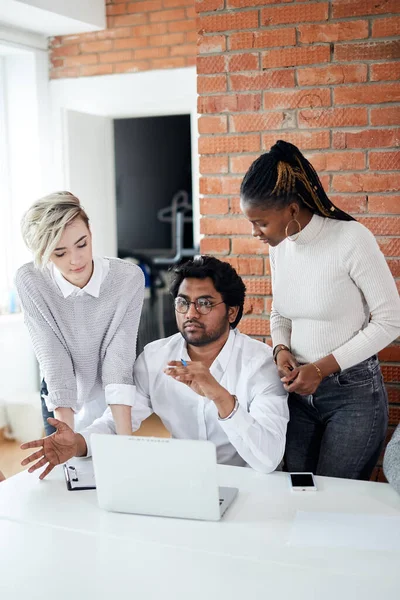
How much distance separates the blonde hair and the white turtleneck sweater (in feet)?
2.19

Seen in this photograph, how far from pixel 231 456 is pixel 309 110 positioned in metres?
1.36

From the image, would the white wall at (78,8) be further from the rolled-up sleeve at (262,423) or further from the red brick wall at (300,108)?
the rolled-up sleeve at (262,423)

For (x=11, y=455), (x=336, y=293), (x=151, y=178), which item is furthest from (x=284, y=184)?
(x=151, y=178)

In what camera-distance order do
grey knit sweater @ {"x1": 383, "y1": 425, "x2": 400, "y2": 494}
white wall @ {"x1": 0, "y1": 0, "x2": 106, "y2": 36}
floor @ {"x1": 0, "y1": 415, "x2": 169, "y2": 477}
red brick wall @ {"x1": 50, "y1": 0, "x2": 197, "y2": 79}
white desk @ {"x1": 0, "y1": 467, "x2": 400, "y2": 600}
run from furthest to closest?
red brick wall @ {"x1": 50, "y1": 0, "x2": 197, "y2": 79} < white wall @ {"x1": 0, "y1": 0, "x2": 106, "y2": 36} < floor @ {"x1": 0, "y1": 415, "x2": 169, "y2": 477} < grey knit sweater @ {"x1": 383, "y1": 425, "x2": 400, "y2": 494} < white desk @ {"x1": 0, "y1": 467, "x2": 400, "y2": 600}

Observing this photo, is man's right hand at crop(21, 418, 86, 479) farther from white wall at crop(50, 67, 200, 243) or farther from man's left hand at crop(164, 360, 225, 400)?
white wall at crop(50, 67, 200, 243)

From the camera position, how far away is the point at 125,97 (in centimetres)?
472

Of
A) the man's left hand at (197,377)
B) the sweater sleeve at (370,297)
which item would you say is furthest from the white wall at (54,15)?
the man's left hand at (197,377)

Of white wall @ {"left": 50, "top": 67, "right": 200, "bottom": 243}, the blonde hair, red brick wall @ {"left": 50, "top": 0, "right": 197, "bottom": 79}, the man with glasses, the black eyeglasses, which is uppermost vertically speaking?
red brick wall @ {"left": 50, "top": 0, "right": 197, "bottom": 79}

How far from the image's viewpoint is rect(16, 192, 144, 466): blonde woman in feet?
7.04

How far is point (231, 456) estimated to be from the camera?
2.13 m

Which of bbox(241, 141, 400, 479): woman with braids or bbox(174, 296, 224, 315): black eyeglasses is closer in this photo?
bbox(241, 141, 400, 479): woman with braids

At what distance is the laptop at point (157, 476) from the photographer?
1.57 metres

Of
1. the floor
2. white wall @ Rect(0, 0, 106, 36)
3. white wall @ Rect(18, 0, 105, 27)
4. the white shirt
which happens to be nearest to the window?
white wall @ Rect(0, 0, 106, 36)

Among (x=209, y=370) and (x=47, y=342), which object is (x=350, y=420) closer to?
(x=209, y=370)
